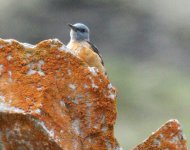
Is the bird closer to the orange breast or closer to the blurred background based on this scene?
the orange breast

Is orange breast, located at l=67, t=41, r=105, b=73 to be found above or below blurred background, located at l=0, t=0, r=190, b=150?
below

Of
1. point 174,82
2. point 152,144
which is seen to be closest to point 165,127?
point 152,144

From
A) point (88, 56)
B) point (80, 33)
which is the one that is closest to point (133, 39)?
point (80, 33)

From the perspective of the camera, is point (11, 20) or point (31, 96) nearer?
point (31, 96)

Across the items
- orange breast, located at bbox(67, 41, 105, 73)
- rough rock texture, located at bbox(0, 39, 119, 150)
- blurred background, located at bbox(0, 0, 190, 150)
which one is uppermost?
blurred background, located at bbox(0, 0, 190, 150)

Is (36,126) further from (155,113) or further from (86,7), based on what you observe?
(86,7)

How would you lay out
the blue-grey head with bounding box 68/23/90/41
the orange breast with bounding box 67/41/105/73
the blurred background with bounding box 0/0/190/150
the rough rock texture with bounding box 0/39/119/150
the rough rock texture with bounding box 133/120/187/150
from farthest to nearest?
1. the blurred background with bounding box 0/0/190/150
2. the blue-grey head with bounding box 68/23/90/41
3. the orange breast with bounding box 67/41/105/73
4. the rough rock texture with bounding box 133/120/187/150
5. the rough rock texture with bounding box 0/39/119/150

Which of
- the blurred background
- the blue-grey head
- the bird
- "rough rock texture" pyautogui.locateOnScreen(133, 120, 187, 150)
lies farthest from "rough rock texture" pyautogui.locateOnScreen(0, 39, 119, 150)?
the blurred background
